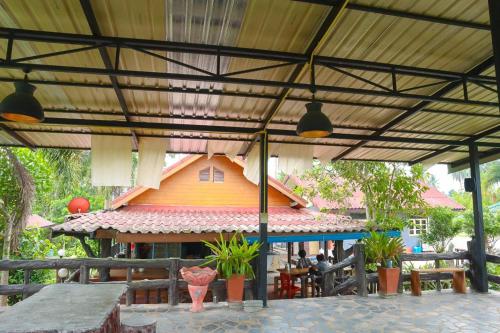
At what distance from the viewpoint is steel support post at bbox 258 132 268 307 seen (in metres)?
6.23

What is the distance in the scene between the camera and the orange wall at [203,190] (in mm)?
11227

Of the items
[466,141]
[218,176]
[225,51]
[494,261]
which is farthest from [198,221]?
[494,261]

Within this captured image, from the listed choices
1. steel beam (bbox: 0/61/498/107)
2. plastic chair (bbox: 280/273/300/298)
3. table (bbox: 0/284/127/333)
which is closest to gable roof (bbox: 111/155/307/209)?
plastic chair (bbox: 280/273/300/298)

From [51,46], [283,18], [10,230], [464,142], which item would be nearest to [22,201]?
[10,230]

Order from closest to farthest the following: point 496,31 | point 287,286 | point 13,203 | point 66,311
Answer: point 496,31, point 66,311, point 287,286, point 13,203

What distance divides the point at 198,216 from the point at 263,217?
4233 mm

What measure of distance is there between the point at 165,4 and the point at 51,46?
1814 mm

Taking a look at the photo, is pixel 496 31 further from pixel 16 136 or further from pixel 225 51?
pixel 16 136

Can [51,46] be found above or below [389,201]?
above

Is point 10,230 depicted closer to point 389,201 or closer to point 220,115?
point 220,115

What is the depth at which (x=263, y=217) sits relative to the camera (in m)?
6.41

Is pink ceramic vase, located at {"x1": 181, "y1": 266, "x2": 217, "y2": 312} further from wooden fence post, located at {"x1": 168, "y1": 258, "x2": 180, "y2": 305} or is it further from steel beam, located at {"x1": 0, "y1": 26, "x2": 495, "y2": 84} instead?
steel beam, located at {"x1": 0, "y1": 26, "x2": 495, "y2": 84}

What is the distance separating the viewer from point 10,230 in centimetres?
987

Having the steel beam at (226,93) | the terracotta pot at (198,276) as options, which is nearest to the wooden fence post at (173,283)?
the terracotta pot at (198,276)
